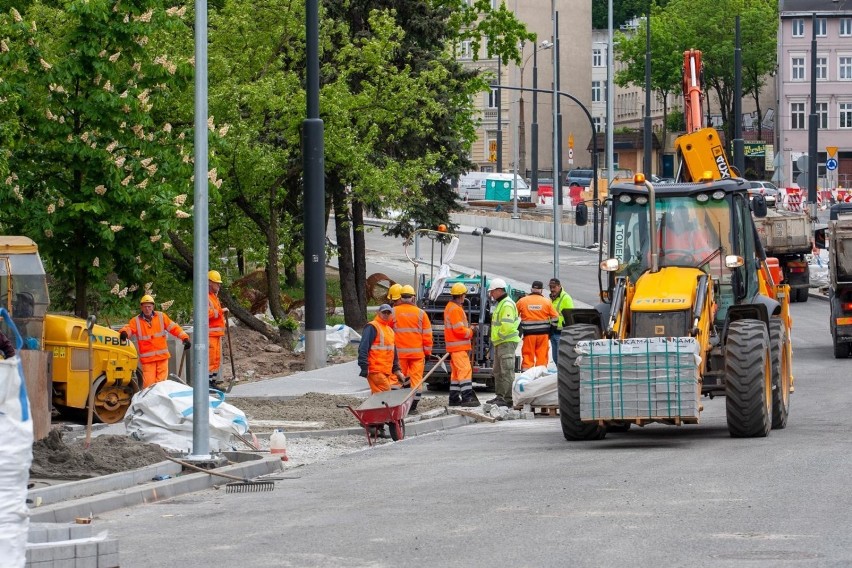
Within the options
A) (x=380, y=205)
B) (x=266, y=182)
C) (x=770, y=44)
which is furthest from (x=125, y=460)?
(x=770, y=44)

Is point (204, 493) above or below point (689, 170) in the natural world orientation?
below

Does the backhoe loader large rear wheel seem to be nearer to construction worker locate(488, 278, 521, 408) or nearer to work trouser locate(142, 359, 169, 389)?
construction worker locate(488, 278, 521, 408)

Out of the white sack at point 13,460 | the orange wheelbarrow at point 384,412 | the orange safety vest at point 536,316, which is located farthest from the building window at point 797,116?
the white sack at point 13,460

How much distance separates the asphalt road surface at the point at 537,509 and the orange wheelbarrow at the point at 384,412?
0.32 meters

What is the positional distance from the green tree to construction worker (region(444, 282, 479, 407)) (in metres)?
4.60

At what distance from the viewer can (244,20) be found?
28.2m

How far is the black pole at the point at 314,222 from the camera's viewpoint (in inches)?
974

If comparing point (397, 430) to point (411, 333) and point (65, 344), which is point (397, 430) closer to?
point (411, 333)

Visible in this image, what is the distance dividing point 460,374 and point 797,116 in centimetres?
8134

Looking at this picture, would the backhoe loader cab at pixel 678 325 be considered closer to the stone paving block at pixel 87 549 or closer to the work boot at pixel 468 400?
the work boot at pixel 468 400

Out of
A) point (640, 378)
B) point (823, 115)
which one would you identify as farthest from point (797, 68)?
point (640, 378)

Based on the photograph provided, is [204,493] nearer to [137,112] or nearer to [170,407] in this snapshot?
[170,407]

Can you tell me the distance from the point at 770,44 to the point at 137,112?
265 feet

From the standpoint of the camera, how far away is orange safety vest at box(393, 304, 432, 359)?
62.4 feet
